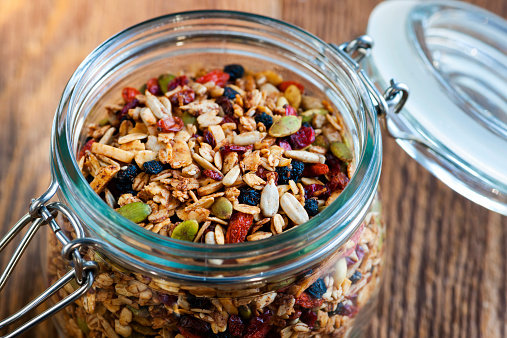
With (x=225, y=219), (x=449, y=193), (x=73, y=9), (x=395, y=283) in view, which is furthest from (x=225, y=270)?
(x=73, y=9)

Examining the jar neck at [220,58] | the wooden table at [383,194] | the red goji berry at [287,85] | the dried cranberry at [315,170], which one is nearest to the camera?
the jar neck at [220,58]

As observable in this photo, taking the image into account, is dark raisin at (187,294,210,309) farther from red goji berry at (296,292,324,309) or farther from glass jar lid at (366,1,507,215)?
glass jar lid at (366,1,507,215)

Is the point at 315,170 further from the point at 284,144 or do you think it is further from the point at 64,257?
the point at 64,257

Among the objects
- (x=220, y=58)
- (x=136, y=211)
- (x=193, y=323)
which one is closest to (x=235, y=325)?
(x=193, y=323)

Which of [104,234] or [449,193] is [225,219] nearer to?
[104,234]

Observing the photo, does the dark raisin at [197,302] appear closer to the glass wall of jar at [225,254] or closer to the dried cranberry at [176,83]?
the glass wall of jar at [225,254]

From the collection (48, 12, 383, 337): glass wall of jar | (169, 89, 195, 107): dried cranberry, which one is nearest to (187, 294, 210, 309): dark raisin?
(48, 12, 383, 337): glass wall of jar

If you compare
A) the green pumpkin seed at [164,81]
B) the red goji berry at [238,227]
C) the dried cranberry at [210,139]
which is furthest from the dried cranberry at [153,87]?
the red goji berry at [238,227]

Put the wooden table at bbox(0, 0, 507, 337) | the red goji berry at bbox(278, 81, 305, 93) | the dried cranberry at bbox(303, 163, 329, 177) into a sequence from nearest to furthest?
1. the dried cranberry at bbox(303, 163, 329, 177)
2. the red goji berry at bbox(278, 81, 305, 93)
3. the wooden table at bbox(0, 0, 507, 337)
